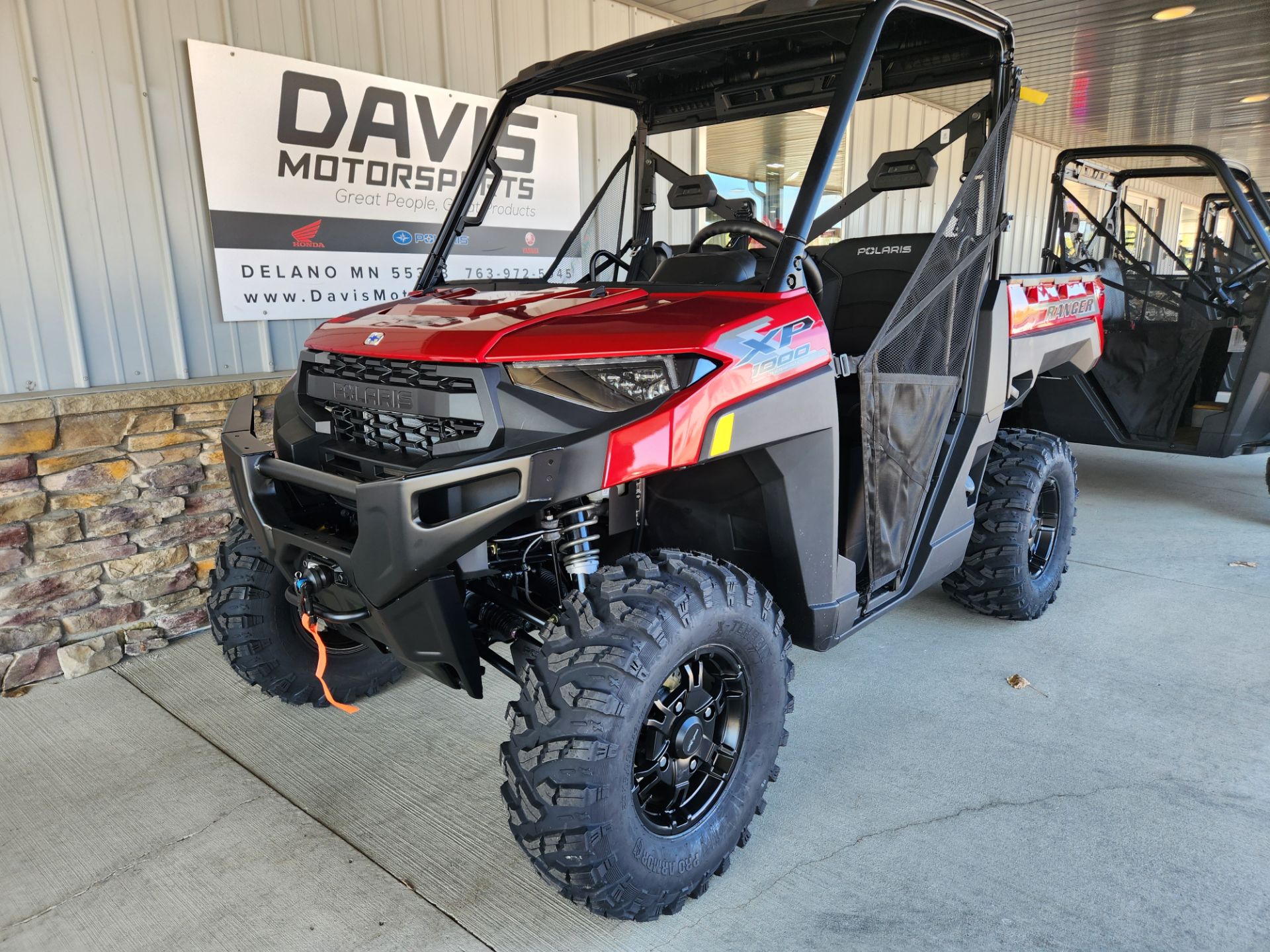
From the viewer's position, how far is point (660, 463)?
6.01 feet

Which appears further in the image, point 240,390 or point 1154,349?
point 1154,349

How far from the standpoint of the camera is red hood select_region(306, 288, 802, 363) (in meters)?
1.86

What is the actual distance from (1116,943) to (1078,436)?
4.27 m

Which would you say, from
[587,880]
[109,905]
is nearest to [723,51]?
[587,880]

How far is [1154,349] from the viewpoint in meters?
5.33

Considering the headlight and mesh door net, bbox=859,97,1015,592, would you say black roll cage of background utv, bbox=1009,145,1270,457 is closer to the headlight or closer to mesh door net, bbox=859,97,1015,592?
mesh door net, bbox=859,97,1015,592

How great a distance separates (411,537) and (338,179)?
2.92m

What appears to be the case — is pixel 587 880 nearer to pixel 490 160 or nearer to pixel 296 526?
pixel 296 526

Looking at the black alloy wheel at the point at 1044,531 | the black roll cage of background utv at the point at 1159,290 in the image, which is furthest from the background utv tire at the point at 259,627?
the black roll cage of background utv at the point at 1159,290

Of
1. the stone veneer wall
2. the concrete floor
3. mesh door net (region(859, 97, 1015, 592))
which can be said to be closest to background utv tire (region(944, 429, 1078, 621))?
the concrete floor

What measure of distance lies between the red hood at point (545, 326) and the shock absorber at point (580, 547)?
0.42 m

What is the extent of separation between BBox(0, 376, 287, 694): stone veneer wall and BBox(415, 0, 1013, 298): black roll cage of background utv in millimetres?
1397

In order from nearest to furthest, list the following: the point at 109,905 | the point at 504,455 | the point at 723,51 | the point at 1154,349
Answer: the point at 504,455, the point at 109,905, the point at 723,51, the point at 1154,349

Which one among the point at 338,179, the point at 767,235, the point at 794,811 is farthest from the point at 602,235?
the point at 794,811
